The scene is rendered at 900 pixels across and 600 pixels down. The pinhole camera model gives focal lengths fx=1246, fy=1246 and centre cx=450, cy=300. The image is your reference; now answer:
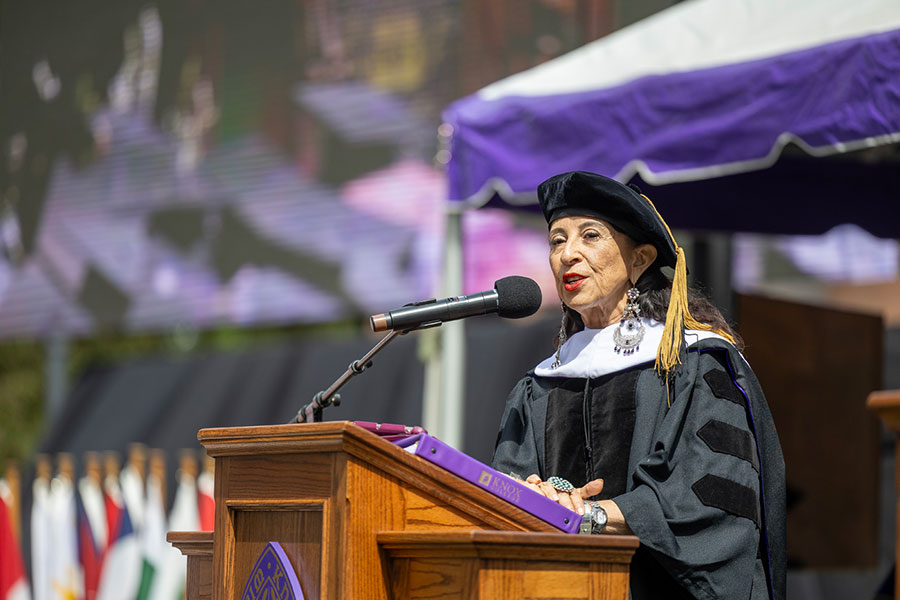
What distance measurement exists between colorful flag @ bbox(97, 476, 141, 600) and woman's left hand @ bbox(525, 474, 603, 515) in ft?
15.5

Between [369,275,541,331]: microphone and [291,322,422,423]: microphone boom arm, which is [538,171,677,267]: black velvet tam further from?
[291,322,422,423]: microphone boom arm

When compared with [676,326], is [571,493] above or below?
below

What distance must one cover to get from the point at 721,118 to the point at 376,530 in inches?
96.3

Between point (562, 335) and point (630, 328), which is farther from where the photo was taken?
point (562, 335)

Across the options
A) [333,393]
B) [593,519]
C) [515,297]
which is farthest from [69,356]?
[593,519]

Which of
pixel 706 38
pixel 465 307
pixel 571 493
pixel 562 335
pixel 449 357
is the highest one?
pixel 706 38

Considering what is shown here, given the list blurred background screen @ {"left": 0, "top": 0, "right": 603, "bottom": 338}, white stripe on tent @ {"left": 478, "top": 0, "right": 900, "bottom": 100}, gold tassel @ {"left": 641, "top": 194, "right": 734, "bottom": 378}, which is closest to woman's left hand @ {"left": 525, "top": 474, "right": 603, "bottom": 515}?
gold tassel @ {"left": 641, "top": 194, "right": 734, "bottom": 378}

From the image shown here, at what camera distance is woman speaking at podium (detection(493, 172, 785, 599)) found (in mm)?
2721

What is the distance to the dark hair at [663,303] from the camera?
3.12 meters

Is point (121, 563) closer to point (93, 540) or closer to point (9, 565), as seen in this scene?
point (93, 540)

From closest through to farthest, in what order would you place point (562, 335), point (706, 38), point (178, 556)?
point (562, 335) < point (706, 38) < point (178, 556)

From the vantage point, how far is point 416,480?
2.36 meters

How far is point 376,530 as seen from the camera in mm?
2297

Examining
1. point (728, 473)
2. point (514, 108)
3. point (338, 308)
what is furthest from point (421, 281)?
point (728, 473)
